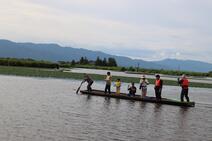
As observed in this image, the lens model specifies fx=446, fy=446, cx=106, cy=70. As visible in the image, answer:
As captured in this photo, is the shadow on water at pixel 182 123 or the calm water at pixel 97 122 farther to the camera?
the shadow on water at pixel 182 123

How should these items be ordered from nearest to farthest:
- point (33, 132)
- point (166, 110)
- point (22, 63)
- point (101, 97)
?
point (33, 132)
point (166, 110)
point (101, 97)
point (22, 63)

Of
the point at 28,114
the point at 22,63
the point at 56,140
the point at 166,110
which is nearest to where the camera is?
the point at 56,140

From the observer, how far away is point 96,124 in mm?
19625

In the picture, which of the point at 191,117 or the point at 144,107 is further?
the point at 144,107

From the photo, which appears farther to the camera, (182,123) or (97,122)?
(182,123)

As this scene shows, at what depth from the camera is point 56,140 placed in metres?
15.6

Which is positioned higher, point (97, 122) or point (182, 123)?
point (97, 122)

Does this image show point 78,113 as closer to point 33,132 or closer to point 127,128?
point 127,128

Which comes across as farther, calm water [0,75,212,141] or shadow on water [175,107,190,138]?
shadow on water [175,107,190,138]

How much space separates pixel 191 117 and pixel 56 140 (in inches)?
454

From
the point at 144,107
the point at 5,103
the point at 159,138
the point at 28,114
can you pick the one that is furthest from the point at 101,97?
the point at 159,138

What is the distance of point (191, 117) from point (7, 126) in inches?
453

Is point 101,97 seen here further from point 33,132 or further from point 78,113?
point 33,132

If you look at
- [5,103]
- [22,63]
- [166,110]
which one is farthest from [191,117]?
[22,63]
